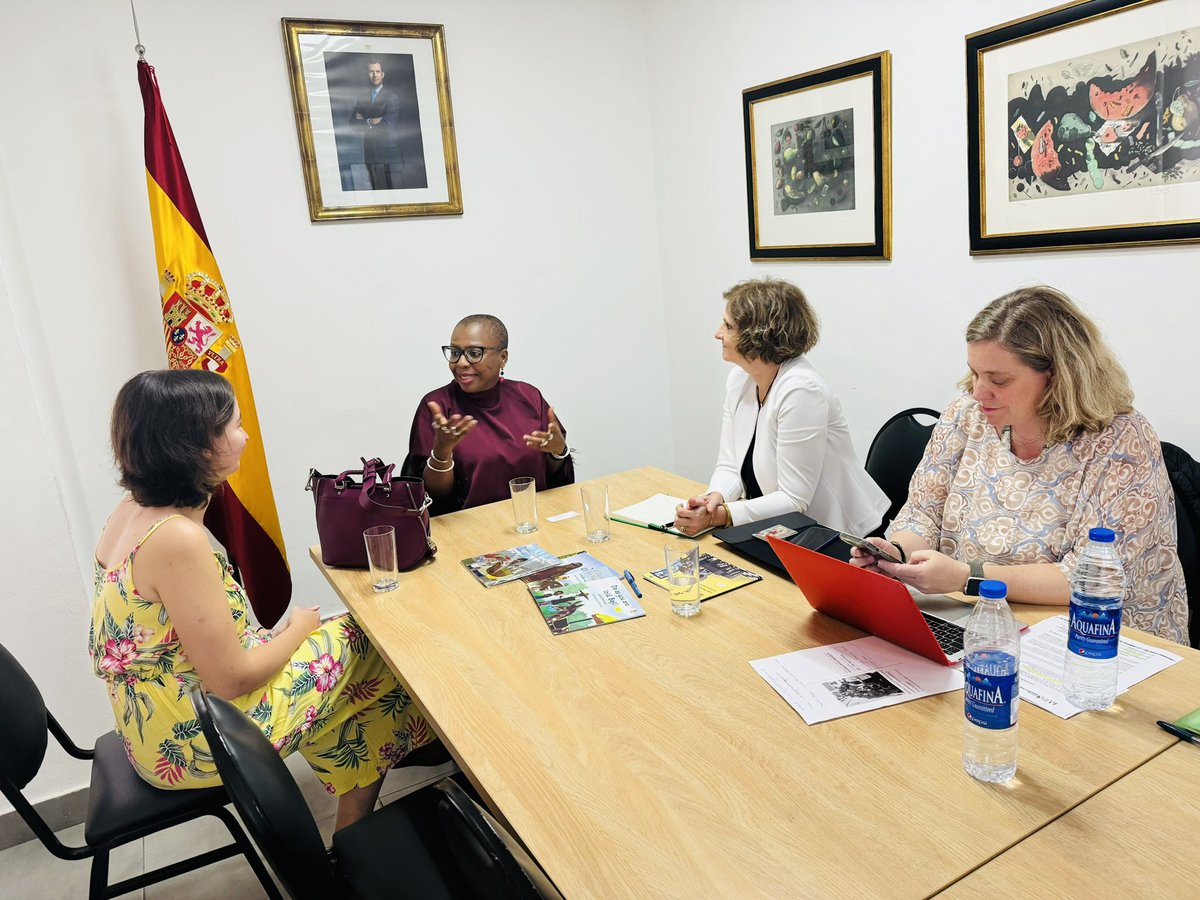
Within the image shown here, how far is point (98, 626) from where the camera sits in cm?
165

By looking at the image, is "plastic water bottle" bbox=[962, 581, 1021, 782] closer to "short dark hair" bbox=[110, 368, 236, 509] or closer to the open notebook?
the open notebook

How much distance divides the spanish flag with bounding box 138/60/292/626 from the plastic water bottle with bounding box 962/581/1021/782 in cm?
249

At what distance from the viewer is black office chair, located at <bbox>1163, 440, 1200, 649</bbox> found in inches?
76.3

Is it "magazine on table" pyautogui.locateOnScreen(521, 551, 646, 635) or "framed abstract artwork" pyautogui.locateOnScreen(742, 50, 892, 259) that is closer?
"magazine on table" pyautogui.locateOnScreen(521, 551, 646, 635)

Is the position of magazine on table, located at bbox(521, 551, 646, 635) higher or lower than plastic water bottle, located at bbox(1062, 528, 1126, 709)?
lower

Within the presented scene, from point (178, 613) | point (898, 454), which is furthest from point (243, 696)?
point (898, 454)

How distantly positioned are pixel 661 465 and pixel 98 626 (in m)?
2.92

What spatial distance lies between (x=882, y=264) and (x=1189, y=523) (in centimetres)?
133

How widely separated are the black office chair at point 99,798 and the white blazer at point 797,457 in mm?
1422

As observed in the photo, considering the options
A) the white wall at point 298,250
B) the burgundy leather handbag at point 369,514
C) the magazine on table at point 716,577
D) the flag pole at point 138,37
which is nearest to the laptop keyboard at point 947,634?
the magazine on table at point 716,577

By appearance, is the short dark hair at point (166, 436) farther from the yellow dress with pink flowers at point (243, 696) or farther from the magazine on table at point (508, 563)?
the magazine on table at point (508, 563)

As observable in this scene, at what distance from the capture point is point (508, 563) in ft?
6.71

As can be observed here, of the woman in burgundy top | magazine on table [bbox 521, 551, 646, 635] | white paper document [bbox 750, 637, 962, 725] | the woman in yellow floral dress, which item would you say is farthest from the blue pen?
the woman in burgundy top

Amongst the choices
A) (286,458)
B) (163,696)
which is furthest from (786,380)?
(286,458)
